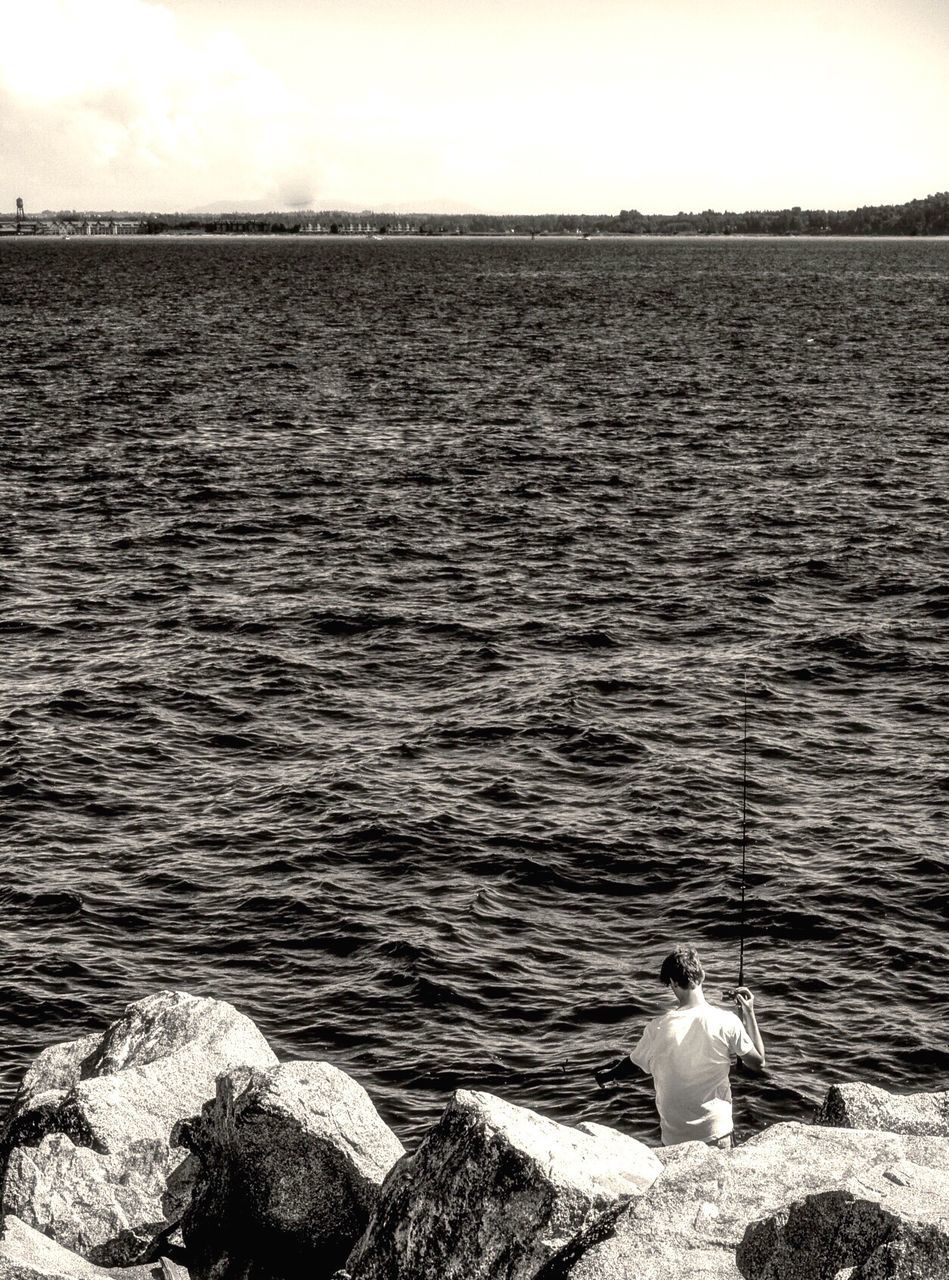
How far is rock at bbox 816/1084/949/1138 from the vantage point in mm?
9977

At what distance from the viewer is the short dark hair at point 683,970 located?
32.2 ft

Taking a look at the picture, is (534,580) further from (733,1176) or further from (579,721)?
(733,1176)

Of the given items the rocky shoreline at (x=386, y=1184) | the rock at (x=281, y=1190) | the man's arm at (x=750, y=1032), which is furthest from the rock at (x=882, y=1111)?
the rock at (x=281, y=1190)

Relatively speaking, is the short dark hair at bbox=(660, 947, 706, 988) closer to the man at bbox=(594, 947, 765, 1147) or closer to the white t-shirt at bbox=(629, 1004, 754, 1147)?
the man at bbox=(594, 947, 765, 1147)

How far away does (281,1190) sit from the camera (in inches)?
385

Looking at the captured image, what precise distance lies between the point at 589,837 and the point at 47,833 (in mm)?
7221

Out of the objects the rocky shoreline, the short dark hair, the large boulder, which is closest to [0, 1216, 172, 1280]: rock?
the rocky shoreline

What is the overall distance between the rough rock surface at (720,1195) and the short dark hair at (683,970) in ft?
3.50

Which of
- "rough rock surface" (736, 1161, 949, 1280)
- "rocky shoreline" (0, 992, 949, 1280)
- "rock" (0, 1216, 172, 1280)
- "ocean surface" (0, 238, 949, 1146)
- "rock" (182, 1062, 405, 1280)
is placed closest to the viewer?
"rough rock surface" (736, 1161, 949, 1280)

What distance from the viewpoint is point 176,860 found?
752 inches

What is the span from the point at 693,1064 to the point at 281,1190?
112 inches

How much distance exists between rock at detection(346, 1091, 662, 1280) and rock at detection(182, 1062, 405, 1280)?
1018 millimetres

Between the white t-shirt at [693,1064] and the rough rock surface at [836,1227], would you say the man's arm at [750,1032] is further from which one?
the rough rock surface at [836,1227]

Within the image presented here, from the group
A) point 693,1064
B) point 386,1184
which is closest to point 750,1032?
point 693,1064
